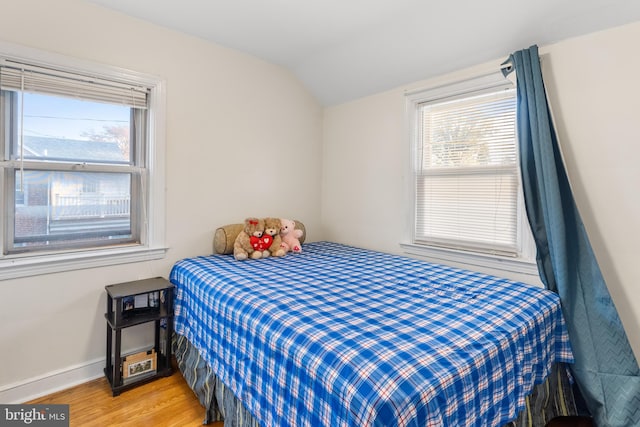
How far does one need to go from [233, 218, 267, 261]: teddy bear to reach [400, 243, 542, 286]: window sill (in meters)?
1.17

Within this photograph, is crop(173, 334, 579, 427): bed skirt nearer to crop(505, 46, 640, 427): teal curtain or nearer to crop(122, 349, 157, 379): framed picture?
crop(505, 46, 640, 427): teal curtain

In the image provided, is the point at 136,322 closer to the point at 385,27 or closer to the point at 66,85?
the point at 66,85

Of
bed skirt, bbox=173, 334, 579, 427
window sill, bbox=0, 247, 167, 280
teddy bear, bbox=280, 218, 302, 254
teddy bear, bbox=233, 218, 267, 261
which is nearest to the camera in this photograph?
bed skirt, bbox=173, 334, 579, 427

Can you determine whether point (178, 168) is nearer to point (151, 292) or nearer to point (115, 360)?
point (151, 292)

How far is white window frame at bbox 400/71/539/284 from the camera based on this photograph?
206cm

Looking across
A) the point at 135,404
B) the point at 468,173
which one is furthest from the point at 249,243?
the point at 468,173

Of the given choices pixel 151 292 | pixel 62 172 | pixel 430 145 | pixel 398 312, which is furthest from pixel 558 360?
pixel 62 172

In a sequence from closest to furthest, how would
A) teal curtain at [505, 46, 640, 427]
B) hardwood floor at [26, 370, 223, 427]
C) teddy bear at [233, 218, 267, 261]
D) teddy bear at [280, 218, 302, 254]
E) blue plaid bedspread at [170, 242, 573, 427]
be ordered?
blue plaid bedspread at [170, 242, 573, 427], teal curtain at [505, 46, 640, 427], hardwood floor at [26, 370, 223, 427], teddy bear at [233, 218, 267, 261], teddy bear at [280, 218, 302, 254]

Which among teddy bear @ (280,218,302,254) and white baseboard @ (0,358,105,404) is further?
teddy bear @ (280,218,302,254)

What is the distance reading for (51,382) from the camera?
1.94 metres

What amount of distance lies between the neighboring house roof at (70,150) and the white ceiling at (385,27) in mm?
868

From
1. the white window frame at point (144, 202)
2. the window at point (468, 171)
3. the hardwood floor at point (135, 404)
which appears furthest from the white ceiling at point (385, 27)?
the hardwood floor at point (135, 404)

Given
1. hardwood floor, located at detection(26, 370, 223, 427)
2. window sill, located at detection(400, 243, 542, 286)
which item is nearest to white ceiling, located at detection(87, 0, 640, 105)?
window sill, located at detection(400, 243, 542, 286)

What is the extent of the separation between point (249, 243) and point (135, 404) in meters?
1.18
